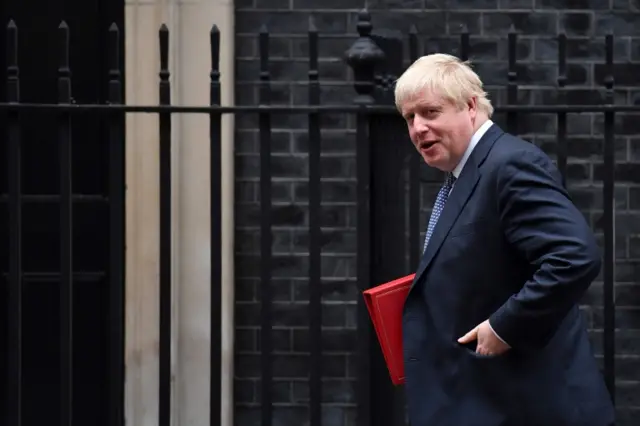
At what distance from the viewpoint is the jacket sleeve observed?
3.23 metres

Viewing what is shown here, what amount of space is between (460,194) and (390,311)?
1.25 feet

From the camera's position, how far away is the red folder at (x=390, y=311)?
3609mm

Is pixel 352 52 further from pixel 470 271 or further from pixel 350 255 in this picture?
pixel 350 255

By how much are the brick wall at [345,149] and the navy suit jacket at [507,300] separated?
8.25 ft

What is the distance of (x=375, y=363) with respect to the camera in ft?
14.4

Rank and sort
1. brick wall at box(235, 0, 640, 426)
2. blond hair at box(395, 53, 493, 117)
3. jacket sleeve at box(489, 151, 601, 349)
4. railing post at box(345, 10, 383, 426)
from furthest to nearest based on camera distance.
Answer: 1. brick wall at box(235, 0, 640, 426)
2. railing post at box(345, 10, 383, 426)
3. blond hair at box(395, 53, 493, 117)
4. jacket sleeve at box(489, 151, 601, 349)

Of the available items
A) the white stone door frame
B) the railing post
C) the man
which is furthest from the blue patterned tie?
the white stone door frame

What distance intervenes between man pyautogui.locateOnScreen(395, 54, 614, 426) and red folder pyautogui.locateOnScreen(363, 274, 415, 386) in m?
0.10

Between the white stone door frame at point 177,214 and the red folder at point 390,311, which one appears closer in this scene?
the red folder at point 390,311
